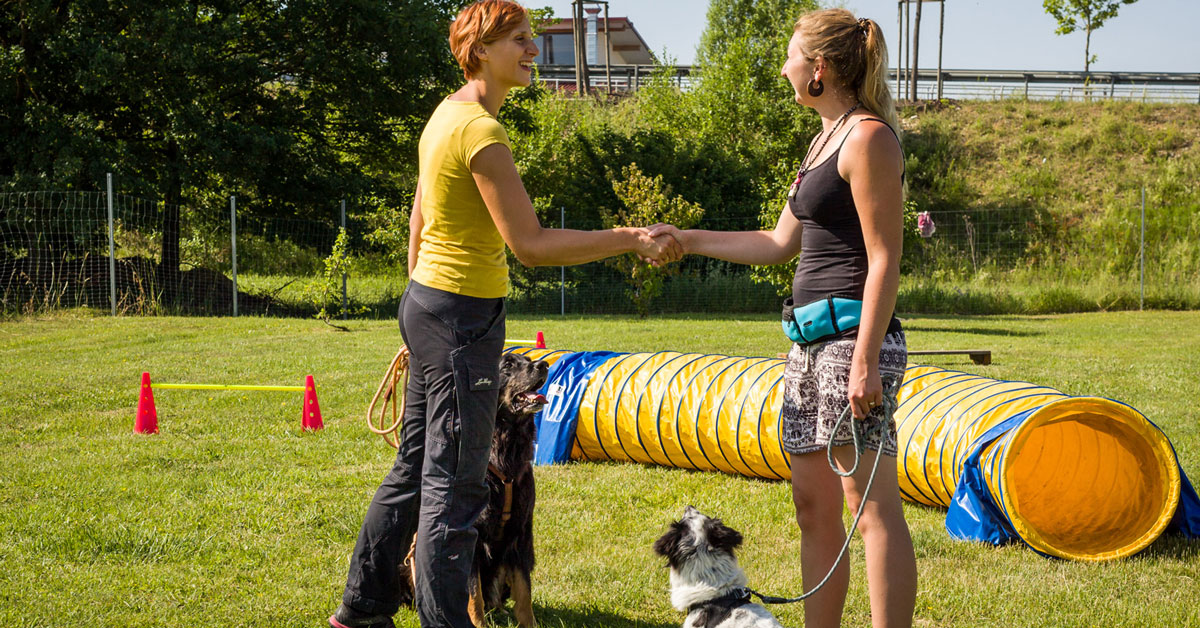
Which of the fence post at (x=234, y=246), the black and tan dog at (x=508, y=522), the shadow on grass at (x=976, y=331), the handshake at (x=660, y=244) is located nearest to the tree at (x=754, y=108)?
the shadow on grass at (x=976, y=331)

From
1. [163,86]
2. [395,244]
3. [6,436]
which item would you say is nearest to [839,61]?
[6,436]

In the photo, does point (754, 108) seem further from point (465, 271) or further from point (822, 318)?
point (465, 271)

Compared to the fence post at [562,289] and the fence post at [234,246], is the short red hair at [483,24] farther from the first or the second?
the fence post at [562,289]

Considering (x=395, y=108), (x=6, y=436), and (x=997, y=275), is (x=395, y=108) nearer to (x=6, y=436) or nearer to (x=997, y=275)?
(x=6, y=436)

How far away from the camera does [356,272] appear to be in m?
15.9

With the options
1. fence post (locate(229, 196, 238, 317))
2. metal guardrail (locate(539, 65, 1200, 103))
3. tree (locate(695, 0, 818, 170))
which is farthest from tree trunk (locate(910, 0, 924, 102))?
fence post (locate(229, 196, 238, 317))

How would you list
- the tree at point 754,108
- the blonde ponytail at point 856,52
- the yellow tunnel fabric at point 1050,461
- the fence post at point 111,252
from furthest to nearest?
the tree at point 754,108
the fence post at point 111,252
the yellow tunnel fabric at point 1050,461
the blonde ponytail at point 856,52

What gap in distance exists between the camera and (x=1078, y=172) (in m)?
23.7

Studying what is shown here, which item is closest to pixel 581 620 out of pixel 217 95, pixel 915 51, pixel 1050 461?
pixel 1050 461

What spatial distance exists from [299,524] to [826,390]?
9.61 ft

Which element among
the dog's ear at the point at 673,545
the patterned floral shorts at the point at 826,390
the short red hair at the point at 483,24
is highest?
the short red hair at the point at 483,24

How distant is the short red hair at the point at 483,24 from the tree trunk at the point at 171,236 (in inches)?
555

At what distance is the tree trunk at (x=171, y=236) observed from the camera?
49.6ft

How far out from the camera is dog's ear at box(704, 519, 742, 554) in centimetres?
287
